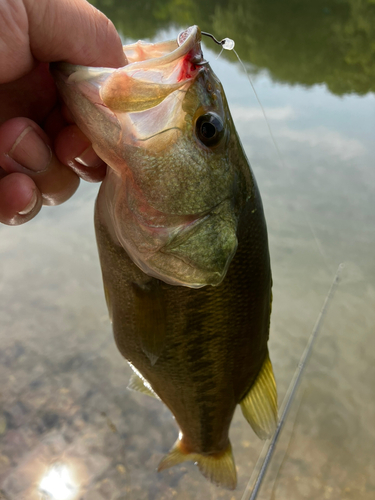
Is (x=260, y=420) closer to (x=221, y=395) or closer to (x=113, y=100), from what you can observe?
(x=221, y=395)

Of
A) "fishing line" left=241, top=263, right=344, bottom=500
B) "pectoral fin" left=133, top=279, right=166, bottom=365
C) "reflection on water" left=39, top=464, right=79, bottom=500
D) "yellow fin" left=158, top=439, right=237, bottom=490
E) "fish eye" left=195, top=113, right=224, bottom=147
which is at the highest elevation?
"fish eye" left=195, top=113, right=224, bottom=147

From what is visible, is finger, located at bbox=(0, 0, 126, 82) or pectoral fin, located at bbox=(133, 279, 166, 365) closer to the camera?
finger, located at bbox=(0, 0, 126, 82)

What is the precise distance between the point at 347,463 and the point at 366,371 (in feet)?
2.12

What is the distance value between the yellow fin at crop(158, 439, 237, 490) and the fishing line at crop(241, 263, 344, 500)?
44cm

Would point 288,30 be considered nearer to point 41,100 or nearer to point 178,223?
point 41,100

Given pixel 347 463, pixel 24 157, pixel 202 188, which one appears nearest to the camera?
pixel 202 188

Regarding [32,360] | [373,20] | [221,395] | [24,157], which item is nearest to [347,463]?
[221,395]

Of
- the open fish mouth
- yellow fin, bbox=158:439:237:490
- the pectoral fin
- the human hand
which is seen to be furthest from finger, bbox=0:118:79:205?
yellow fin, bbox=158:439:237:490

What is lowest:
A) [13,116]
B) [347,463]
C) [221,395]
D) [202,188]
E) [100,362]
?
[347,463]

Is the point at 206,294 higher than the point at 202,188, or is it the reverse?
the point at 202,188

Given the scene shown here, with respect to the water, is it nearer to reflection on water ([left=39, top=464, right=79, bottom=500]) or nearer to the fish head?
reflection on water ([left=39, top=464, right=79, bottom=500])

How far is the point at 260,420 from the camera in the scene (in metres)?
1.37

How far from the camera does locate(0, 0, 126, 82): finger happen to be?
0.78 meters

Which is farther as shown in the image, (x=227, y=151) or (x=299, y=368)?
(x=299, y=368)
